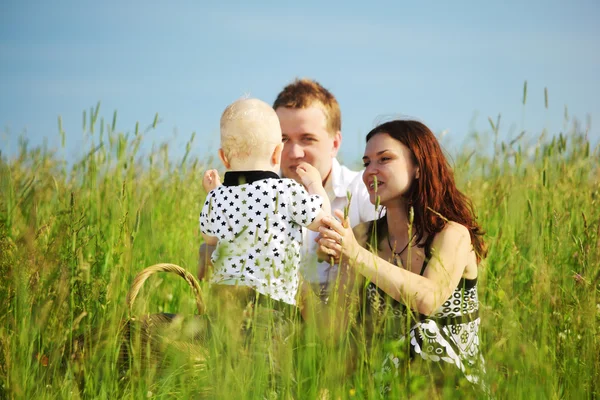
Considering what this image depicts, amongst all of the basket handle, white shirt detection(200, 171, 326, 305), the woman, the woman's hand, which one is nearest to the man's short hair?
the woman

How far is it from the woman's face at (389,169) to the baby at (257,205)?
0.32 metres

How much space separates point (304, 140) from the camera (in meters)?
3.45

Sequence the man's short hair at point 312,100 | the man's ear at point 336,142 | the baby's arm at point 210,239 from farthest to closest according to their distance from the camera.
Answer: the man's ear at point 336,142 → the man's short hair at point 312,100 → the baby's arm at point 210,239

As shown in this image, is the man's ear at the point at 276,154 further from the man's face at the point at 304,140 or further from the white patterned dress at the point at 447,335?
the man's face at the point at 304,140

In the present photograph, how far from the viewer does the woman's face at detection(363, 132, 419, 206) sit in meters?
2.59

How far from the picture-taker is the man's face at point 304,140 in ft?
11.2

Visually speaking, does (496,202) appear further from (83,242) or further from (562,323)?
(83,242)

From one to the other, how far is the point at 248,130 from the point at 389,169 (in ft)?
2.19

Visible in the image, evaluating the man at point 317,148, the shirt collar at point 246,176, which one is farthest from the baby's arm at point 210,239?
the man at point 317,148

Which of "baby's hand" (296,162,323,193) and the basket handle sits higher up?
"baby's hand" (296,162,323,193)

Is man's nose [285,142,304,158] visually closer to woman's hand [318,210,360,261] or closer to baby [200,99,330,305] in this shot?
baby [200,99,330,305]

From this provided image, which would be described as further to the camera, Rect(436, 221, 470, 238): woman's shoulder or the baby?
Rect(436, 221, 470, 238): woman's shoulder

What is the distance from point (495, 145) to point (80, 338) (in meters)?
2.57

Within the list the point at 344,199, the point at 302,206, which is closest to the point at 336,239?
the point at 302,206
